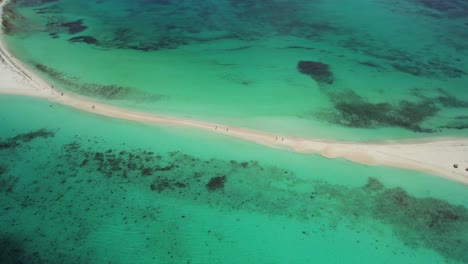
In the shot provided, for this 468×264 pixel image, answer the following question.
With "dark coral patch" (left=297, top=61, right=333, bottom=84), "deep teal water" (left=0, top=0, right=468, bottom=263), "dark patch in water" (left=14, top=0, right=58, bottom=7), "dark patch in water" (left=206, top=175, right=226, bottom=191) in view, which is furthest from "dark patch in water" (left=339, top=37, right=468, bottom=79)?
"dark patch in water" (left=14, top=0, right=58, bottom=7)

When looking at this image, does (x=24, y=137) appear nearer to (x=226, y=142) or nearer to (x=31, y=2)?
(x=226, y=142)

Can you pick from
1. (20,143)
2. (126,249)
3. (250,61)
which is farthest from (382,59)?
(20,143)

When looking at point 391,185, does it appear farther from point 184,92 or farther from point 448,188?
point 184,92

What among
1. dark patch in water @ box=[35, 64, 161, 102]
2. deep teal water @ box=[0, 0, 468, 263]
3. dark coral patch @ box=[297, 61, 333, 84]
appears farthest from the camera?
dark coral patch @ box=[297, 61, 333, 84]

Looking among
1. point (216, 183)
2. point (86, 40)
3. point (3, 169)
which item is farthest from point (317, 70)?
point (3, 169)

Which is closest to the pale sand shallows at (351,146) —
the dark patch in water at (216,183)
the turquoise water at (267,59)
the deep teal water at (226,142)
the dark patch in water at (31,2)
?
the deep teal water at (226,142)

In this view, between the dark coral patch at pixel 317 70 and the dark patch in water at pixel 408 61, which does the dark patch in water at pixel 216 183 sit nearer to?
the dark coral patch at pixel 317 70

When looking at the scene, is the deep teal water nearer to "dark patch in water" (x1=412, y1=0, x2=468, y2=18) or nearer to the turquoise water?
the turquoise water
